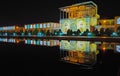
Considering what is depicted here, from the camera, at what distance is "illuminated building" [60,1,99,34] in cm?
2871

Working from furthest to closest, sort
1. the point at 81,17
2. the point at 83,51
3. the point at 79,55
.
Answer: the point at 81,17 → the point at 83,51 → the point at 79,55

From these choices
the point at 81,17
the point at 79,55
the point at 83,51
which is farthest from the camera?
the point at 81,17

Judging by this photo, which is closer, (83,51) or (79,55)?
(79,55)

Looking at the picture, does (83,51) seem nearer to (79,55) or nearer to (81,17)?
(79,55)

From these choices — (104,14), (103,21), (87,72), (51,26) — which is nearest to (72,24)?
(103,21)

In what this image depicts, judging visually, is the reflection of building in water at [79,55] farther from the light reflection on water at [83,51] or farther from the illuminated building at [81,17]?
the illuminated building at [81,17]

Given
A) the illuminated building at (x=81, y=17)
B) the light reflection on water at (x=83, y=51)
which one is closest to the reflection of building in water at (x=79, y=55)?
the light reflection on water at (x=83, y=51)

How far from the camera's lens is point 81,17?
29.8 meters

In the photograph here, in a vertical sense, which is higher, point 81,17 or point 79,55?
point 81,17

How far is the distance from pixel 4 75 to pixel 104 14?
4329 cm

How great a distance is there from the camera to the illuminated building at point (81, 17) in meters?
28.7

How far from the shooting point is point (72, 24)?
30.7 meters

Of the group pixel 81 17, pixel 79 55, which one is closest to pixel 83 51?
pixel 79 55

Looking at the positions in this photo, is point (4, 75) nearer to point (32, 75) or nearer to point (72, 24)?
point (32, 75)
